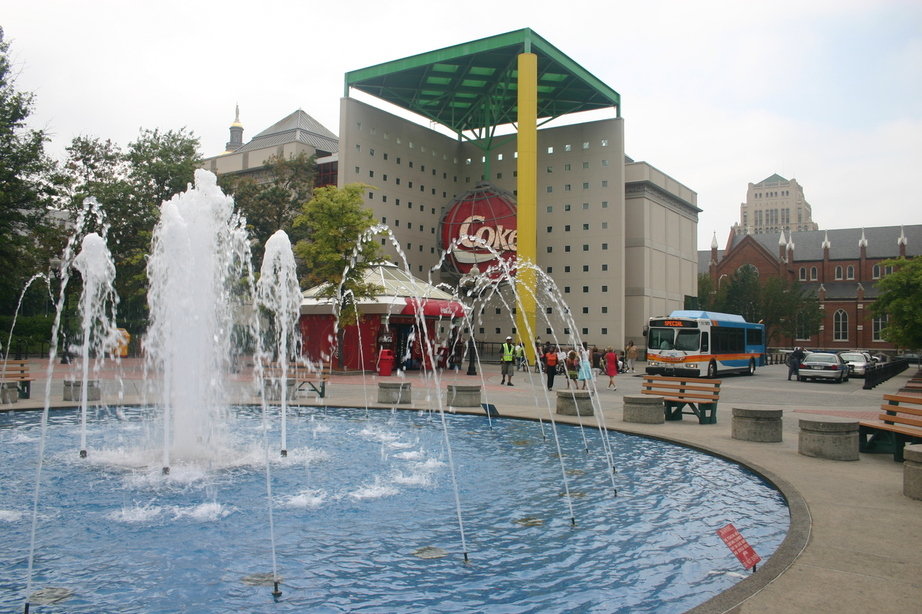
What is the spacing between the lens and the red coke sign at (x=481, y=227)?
48.6 m

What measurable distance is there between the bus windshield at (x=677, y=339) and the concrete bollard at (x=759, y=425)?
21.1 m

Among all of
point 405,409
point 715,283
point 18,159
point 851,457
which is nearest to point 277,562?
point 851,457

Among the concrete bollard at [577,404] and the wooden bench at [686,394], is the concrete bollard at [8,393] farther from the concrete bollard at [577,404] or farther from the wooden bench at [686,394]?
the wooden bench at [686,394]

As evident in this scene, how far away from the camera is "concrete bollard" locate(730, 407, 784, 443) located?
41.3ft

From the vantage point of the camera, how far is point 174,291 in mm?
11781

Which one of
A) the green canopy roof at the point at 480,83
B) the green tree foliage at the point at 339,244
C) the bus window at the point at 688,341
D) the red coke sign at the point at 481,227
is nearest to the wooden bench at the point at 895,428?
the bus window at the point at 688,341

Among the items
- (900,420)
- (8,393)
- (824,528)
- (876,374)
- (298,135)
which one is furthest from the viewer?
(298,135)

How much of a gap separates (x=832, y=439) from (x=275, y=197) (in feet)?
131

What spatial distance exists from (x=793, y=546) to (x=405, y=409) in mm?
12333

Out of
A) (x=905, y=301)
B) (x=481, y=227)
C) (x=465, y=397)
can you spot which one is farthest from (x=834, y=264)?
(x=465, y=397)

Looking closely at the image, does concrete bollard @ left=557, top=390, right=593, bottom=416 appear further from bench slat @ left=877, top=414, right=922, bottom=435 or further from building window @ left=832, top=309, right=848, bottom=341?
building window @ left=832, top=309, right=848, bottom=341

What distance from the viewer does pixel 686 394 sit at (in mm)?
15500

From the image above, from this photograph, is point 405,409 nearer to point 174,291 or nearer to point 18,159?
point 174,291

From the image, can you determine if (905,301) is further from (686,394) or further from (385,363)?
(686,394)
